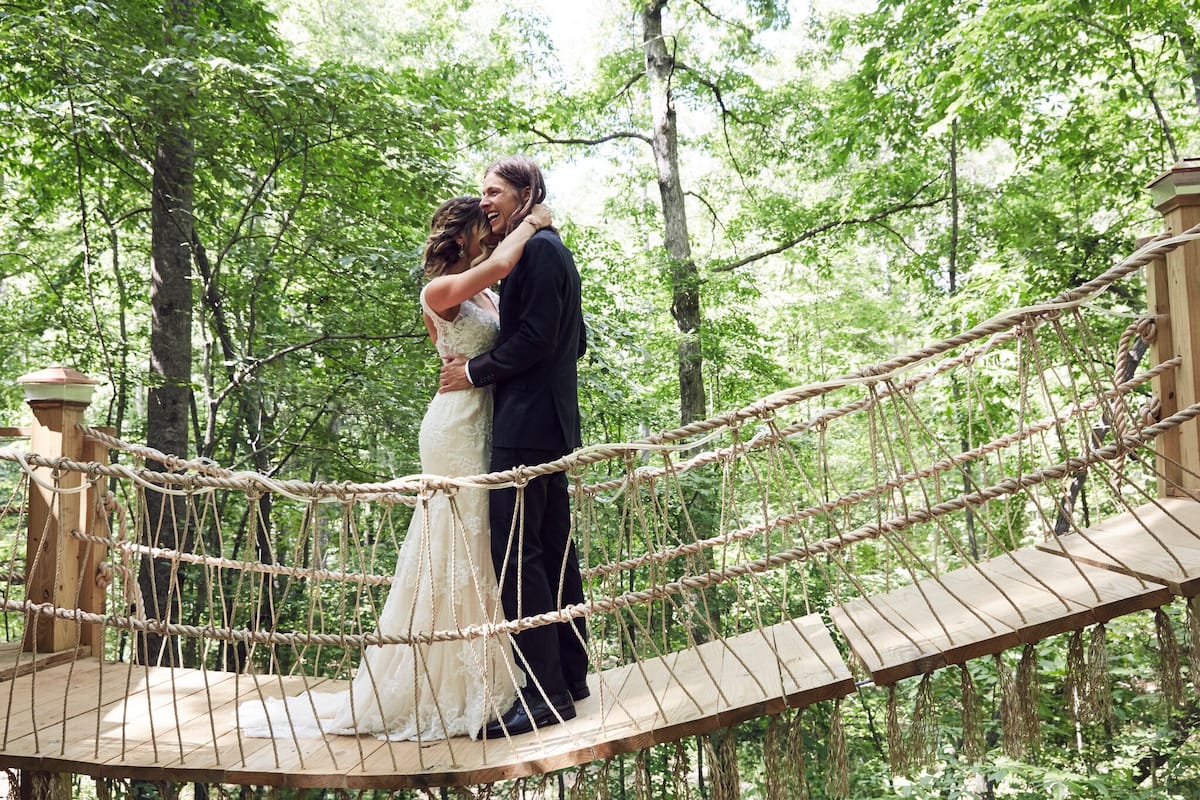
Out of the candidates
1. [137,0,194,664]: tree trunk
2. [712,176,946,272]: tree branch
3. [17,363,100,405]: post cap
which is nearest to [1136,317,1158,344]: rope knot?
[17,363,100,405]: post cap

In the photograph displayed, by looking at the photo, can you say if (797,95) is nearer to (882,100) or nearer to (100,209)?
(882,100)

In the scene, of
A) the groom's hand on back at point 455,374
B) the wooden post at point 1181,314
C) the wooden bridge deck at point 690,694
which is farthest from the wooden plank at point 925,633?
the groom's hand on back at point 455,374

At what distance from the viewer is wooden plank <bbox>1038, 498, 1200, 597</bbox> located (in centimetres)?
177

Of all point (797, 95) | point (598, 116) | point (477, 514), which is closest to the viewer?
point (477, 514)

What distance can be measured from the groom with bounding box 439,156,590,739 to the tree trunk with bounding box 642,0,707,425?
440 centimetres

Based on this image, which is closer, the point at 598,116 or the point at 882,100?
the point at 882,100

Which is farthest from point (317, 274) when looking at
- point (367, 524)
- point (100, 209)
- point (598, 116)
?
point (598, 116)

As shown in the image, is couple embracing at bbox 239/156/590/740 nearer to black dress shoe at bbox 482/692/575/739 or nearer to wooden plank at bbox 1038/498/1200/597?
black dress shoe at bbox 482/692/575/739

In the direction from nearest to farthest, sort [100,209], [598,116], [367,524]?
[100,209]
[367,524]
[598,116]

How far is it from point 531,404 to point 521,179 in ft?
1.82

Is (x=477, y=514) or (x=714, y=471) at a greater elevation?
(x=714, y=471)

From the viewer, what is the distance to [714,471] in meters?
6.08

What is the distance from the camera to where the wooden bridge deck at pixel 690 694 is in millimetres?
1817

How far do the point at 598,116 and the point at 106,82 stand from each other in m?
5.58
